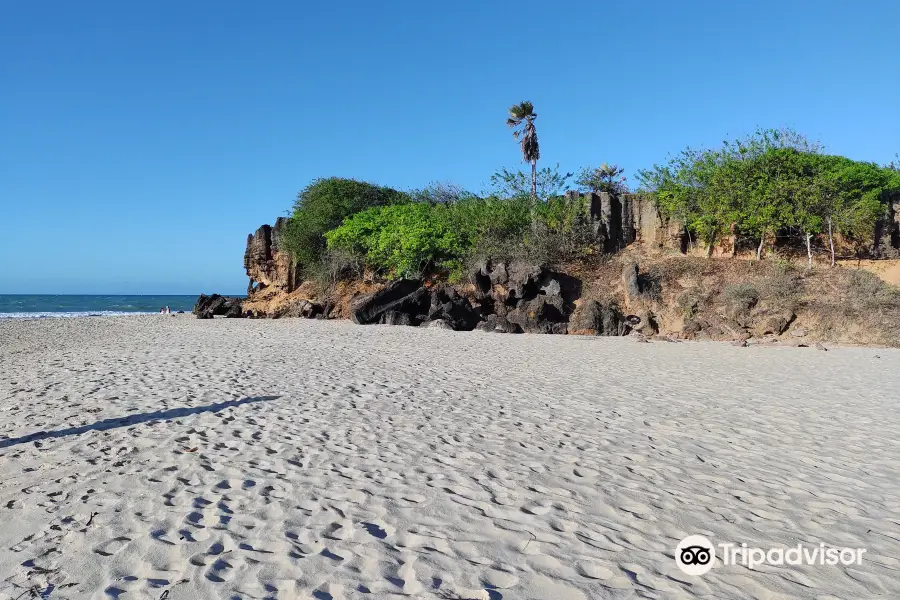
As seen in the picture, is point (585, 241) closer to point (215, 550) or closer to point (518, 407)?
point (518, 407)

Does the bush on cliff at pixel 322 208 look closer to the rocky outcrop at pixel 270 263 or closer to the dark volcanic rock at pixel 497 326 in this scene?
the rocky outcrop at pixel 270 263

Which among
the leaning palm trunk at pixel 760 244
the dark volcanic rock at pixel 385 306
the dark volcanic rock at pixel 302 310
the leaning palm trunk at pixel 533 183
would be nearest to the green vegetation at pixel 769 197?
the leaning palm trunk at pixel 760 244

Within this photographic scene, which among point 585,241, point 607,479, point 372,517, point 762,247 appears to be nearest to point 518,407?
point 607,479

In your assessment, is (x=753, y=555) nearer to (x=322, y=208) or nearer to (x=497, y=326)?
(x=497, y=326)

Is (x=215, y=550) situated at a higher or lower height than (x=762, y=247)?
lower

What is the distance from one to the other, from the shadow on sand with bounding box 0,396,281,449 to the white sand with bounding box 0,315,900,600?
6 cm

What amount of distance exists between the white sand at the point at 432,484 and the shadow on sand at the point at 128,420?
0.06 meters

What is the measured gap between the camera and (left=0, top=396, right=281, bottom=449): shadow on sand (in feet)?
20.4

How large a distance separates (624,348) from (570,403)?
889cm

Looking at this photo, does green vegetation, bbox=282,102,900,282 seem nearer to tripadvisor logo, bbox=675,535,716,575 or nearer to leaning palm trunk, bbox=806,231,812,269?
leaning palm trunk, bbox=806,231,812,269

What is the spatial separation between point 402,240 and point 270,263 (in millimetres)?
12984

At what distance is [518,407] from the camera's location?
841cm

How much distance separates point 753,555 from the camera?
3811mm

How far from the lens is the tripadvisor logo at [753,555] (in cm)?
369
